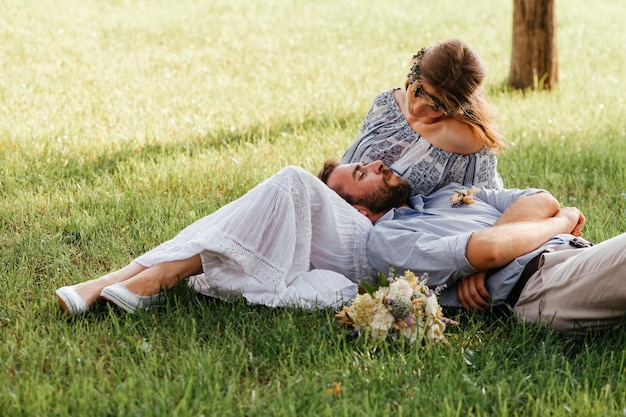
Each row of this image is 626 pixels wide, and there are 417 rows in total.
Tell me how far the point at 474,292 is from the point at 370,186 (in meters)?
0.77

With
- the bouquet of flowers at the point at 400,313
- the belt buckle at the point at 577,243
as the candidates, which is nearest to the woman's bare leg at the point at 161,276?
the bouquet of flowers at the point at 400,313

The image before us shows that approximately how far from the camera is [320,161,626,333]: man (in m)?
3.38

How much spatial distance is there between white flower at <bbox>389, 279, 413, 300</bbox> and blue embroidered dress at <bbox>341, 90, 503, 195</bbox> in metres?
0.97

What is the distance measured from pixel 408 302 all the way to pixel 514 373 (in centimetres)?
48

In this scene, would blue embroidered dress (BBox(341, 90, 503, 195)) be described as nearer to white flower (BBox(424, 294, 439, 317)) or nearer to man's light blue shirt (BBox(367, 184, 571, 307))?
man's light blue shirt (BBox(367, 184, 571, 307))

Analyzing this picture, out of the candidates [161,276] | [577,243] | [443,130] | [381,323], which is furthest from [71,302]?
[577,243]

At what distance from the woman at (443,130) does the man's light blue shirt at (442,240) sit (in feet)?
0.47

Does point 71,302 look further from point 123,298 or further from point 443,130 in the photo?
point 443,130

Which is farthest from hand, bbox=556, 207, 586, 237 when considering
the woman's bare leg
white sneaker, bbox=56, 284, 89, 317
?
white sneaker, bbox=56, 284, 89, 317

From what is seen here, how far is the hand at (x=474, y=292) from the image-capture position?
3684 mm

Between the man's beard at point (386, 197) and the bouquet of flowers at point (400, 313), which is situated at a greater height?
the man's beard at point (386, 197)

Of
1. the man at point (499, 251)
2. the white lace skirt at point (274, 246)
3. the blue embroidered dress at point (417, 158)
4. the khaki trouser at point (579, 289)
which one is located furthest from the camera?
the blue embroidered dress at point (417, 158)

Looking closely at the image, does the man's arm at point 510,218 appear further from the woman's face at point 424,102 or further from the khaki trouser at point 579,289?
the woman's face at point 424,102

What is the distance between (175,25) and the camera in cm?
1141
